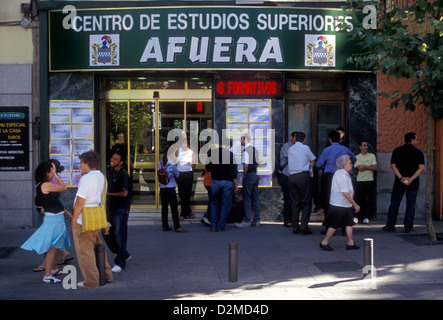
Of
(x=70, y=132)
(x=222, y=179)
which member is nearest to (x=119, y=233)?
(x=222, y=179)

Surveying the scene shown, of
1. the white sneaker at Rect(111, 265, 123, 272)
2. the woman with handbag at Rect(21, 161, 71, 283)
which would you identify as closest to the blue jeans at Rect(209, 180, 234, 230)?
the white sneaker at Rect(111, 265, 123, 272)

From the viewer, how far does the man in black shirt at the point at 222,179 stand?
1177cm

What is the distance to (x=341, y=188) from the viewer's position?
385 inches

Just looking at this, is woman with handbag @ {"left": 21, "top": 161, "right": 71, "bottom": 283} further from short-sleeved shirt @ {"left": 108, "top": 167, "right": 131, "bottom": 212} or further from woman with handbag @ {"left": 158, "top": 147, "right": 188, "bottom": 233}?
woman with handbag @ {"left": 158, "top": 147, "right": 188, "bottom": 233}

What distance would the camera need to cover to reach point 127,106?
44.7ft

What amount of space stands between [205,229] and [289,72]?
4.09m

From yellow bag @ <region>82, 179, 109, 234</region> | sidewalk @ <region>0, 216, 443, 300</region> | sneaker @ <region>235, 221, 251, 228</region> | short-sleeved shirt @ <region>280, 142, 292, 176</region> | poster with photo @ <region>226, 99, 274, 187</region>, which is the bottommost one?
sidewalk @ <region>0, 216, 443, 300</region>

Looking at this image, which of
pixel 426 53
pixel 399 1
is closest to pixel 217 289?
pixel 426 53

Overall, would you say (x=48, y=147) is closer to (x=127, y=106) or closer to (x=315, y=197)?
(x=127, y=106)

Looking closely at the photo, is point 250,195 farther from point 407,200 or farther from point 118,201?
point 118,201

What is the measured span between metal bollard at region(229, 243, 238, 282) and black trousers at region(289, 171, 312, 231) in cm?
367

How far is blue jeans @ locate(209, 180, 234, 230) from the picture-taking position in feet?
38.9
